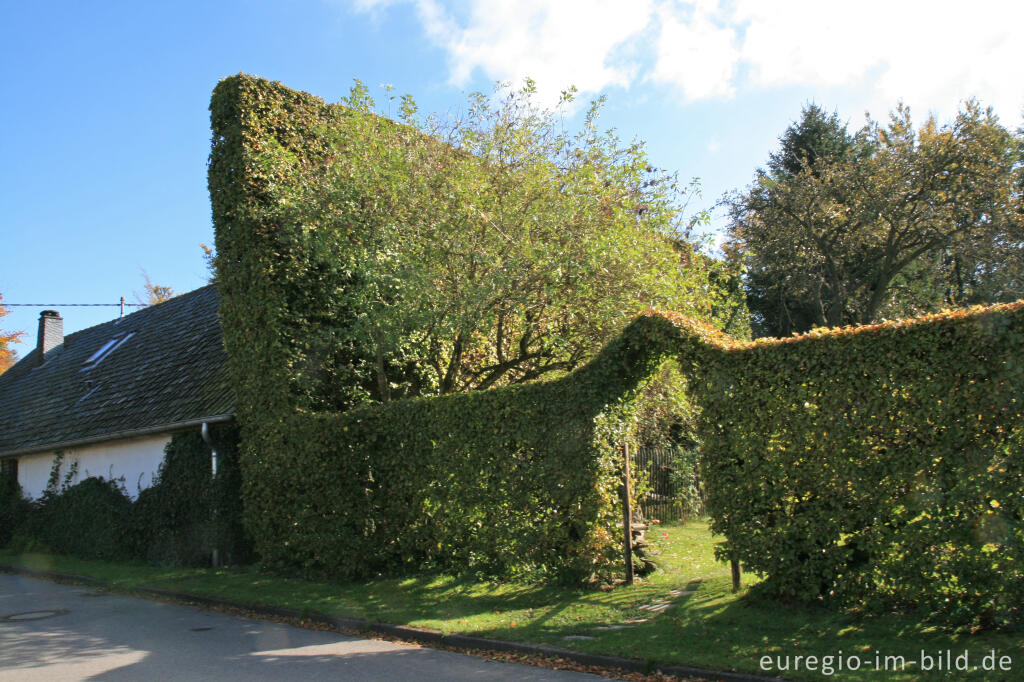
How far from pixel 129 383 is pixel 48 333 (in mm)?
12154

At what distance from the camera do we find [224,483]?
14.0 m

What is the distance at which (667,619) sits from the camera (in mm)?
7828

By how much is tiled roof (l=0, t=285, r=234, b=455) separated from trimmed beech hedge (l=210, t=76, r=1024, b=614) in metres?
2.78

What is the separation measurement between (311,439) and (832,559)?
832 cm

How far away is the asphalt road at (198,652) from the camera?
273 inches

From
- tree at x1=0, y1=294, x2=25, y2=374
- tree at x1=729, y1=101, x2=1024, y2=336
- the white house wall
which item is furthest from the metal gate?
tree at x1=0, y1=294, x2=25, y2=374

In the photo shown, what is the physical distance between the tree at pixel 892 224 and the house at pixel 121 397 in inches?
618

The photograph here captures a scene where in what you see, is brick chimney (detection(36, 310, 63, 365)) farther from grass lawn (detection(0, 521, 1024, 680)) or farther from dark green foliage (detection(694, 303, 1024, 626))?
dark green foliage (detection(694, 303, 1024, 626))

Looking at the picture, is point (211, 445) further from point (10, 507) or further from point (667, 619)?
point (10, 507)

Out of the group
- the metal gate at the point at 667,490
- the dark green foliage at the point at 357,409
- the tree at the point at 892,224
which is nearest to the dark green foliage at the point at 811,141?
the tree at the point at 892,224

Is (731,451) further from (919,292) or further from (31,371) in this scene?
(31,371)

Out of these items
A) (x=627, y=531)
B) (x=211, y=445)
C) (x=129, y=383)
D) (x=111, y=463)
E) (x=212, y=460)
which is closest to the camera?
(x=627, y=531)

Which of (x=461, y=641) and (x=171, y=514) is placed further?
(x=171, y=514)

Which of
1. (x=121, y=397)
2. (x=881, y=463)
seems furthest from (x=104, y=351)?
(x=881, y=463)
